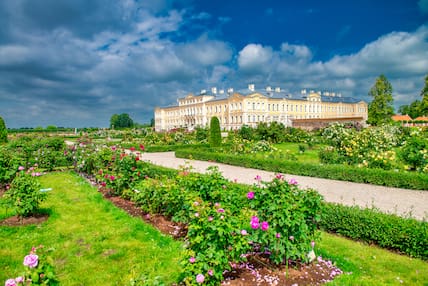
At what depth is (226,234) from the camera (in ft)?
8.50

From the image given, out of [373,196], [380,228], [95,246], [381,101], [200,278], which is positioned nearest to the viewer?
[200,278]

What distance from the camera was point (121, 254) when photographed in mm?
3588

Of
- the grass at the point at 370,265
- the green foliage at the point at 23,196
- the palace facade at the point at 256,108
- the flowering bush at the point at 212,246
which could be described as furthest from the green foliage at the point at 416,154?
the palace facade at the point at 256,108

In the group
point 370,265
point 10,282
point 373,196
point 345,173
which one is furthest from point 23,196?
point 345,173

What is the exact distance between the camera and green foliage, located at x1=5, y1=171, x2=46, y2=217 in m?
4.71

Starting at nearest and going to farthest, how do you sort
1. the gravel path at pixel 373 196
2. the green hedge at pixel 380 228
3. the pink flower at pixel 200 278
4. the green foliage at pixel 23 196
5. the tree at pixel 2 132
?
the pink flower at pixel 200 278
the green hedge at pixel 380 228
the green foliage at pixel 23 196
the gravel path at pixel 373 196
the tree at pixel 2 132

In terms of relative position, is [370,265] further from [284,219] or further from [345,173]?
[345,173]

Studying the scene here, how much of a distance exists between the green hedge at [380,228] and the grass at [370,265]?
0.11 metres

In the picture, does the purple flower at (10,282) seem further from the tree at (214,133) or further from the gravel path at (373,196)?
the tree at (214,133)

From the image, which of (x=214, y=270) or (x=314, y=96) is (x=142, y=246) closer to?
(x=214, y=270)

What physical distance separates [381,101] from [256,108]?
64.8 ft

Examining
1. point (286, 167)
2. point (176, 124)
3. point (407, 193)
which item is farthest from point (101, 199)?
point (176, 124)

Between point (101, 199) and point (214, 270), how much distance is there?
4458 millimetres

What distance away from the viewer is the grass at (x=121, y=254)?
3020mm
